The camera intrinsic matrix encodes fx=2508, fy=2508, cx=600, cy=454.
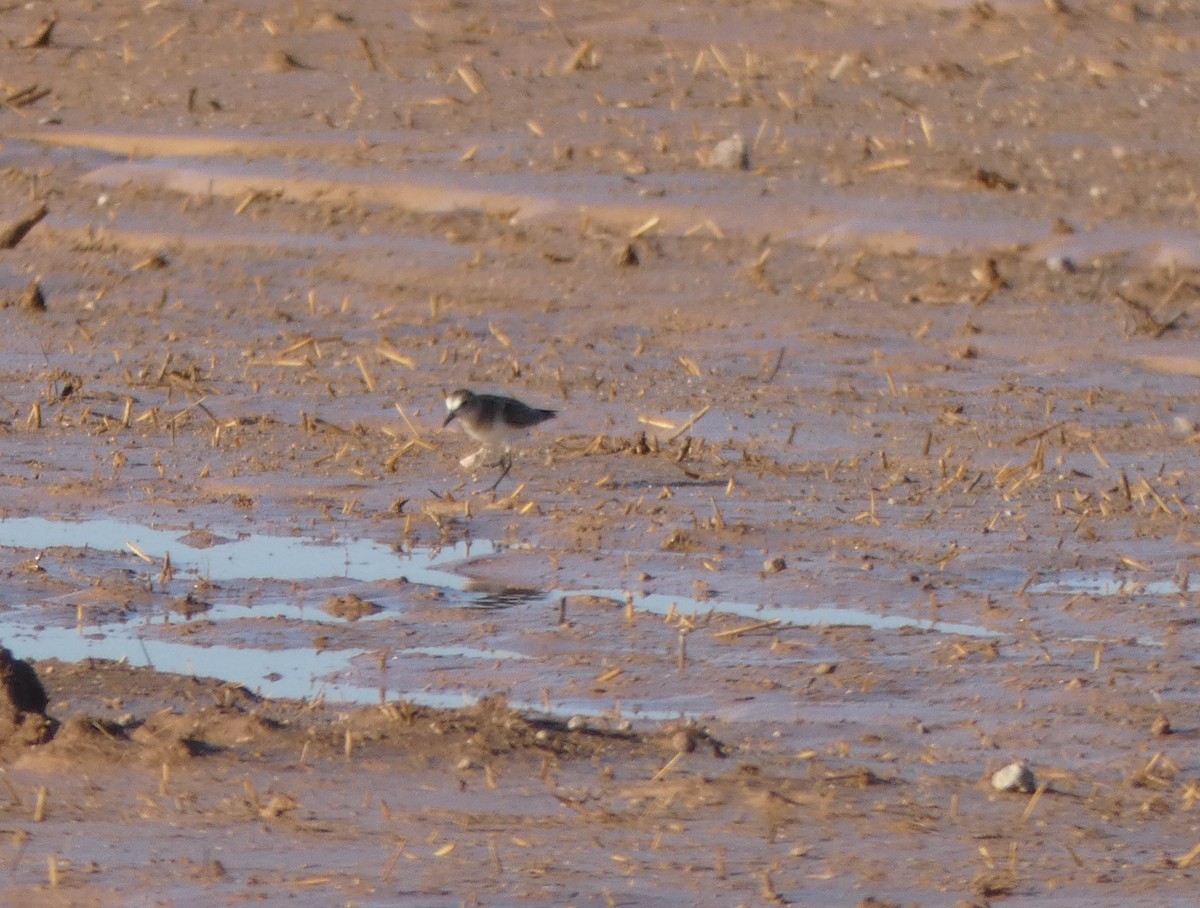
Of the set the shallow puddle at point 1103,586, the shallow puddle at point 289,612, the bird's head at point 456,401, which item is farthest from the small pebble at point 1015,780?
the bird's head at point 456,401

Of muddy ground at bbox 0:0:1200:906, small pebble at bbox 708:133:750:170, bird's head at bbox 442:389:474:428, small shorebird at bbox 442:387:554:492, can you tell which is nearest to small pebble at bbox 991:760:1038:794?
muddy ground at bbox 0:0:1200:906

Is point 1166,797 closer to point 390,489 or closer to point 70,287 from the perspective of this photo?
point 390,489

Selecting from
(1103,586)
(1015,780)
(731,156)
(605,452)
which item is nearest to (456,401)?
(605,452)

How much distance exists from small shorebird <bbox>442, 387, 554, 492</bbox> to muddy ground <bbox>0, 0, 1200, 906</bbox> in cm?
19

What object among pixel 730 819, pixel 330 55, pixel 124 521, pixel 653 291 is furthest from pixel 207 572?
pixel 330 55

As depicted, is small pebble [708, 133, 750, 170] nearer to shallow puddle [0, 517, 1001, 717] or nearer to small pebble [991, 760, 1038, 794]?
shallow puddle [0, 517, 1001, 717]

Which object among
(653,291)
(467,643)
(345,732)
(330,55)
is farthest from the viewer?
(330,55)

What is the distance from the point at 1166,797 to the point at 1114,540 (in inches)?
100

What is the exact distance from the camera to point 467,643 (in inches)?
292

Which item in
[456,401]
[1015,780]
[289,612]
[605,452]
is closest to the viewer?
[1015,780]

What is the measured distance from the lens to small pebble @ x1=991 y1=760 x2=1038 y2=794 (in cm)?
608

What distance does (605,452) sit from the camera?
32.0 ft

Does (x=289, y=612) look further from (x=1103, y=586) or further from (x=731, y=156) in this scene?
(x=731, y=156)

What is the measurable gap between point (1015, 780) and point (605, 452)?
12.8 ft
